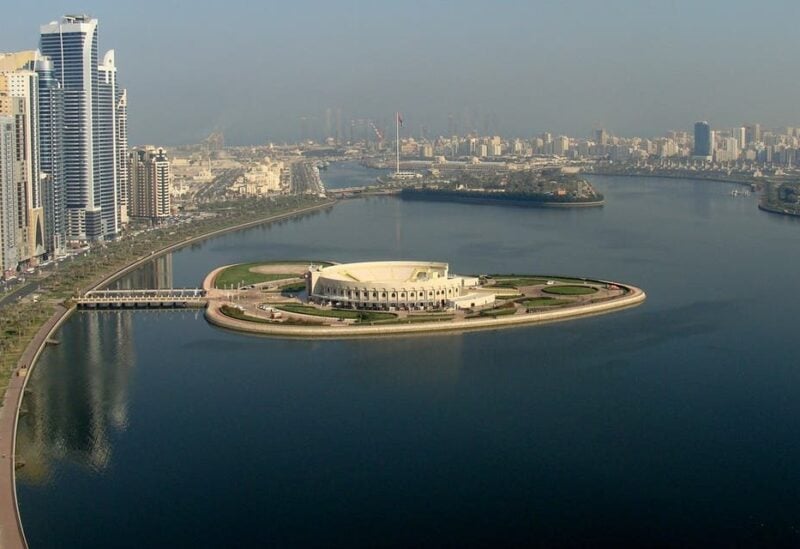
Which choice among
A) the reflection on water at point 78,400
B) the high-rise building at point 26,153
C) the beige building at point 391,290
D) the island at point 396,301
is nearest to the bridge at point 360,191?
the high-rise building at point 26,153

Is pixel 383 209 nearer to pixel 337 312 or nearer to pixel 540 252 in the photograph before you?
pixel 540 252

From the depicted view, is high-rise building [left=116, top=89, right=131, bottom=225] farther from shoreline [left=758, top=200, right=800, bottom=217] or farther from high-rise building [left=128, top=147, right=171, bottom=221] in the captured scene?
shoreline [left=758, top=200, right=800, bottom=217]

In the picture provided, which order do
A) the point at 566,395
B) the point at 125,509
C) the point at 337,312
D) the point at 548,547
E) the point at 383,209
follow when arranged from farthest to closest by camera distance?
the point at 383,209 → the point at 337,312 → the point at 566,395 → the point at 125,509 → the point at 548,547

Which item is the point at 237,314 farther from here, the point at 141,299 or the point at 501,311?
the point at 501,311

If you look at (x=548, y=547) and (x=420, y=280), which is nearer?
(x=548, y=547)

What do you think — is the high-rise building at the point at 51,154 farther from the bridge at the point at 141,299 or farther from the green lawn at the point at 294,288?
the green lawn at the point at 294,288

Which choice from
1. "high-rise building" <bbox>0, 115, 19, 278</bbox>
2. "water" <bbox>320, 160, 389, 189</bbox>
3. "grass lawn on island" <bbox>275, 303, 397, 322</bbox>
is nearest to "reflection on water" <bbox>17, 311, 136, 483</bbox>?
"grass lawn on island" <bbox>275, 303, 397, 322</bbox>

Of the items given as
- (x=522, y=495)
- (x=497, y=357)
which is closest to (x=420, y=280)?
(x=497, y=357)
